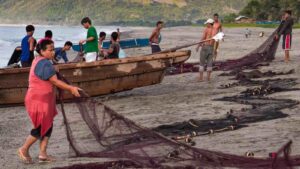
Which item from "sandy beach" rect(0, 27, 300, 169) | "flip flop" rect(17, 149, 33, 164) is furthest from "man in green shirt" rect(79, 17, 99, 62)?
"flip flop" rect(17, 149, 33, 164)

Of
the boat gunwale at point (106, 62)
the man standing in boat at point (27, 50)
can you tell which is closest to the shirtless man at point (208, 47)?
the boat gunwale at point (106, 62)

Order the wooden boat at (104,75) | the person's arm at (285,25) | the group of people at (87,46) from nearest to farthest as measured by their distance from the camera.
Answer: the group of people at (87,46), the wooden boat at (104,75), the person's arm at (285,25)

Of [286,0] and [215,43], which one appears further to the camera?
[286,0]

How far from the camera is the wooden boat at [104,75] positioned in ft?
44.3

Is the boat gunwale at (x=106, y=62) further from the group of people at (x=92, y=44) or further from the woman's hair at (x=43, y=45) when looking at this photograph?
the woman's hair at (x=43, y=45)

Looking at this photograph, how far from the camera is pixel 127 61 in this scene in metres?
14.0

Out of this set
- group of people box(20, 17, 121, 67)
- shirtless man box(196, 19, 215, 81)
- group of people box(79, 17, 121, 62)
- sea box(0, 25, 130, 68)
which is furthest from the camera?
sea box(0, 25, 130, 68)

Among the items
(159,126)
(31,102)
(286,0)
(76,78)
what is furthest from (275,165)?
A: (286,0)

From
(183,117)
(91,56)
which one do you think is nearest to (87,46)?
(91,56)

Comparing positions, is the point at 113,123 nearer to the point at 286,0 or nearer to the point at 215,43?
the point at 215,43

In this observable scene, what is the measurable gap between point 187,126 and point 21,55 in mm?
5428

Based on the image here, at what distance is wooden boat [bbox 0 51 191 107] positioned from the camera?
13.5 metres

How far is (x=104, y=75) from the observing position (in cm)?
1400

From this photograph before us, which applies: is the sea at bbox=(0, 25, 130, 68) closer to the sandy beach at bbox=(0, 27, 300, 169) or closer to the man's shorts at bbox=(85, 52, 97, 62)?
the sandy beach at bbox=(0, 27, 300, 169)
